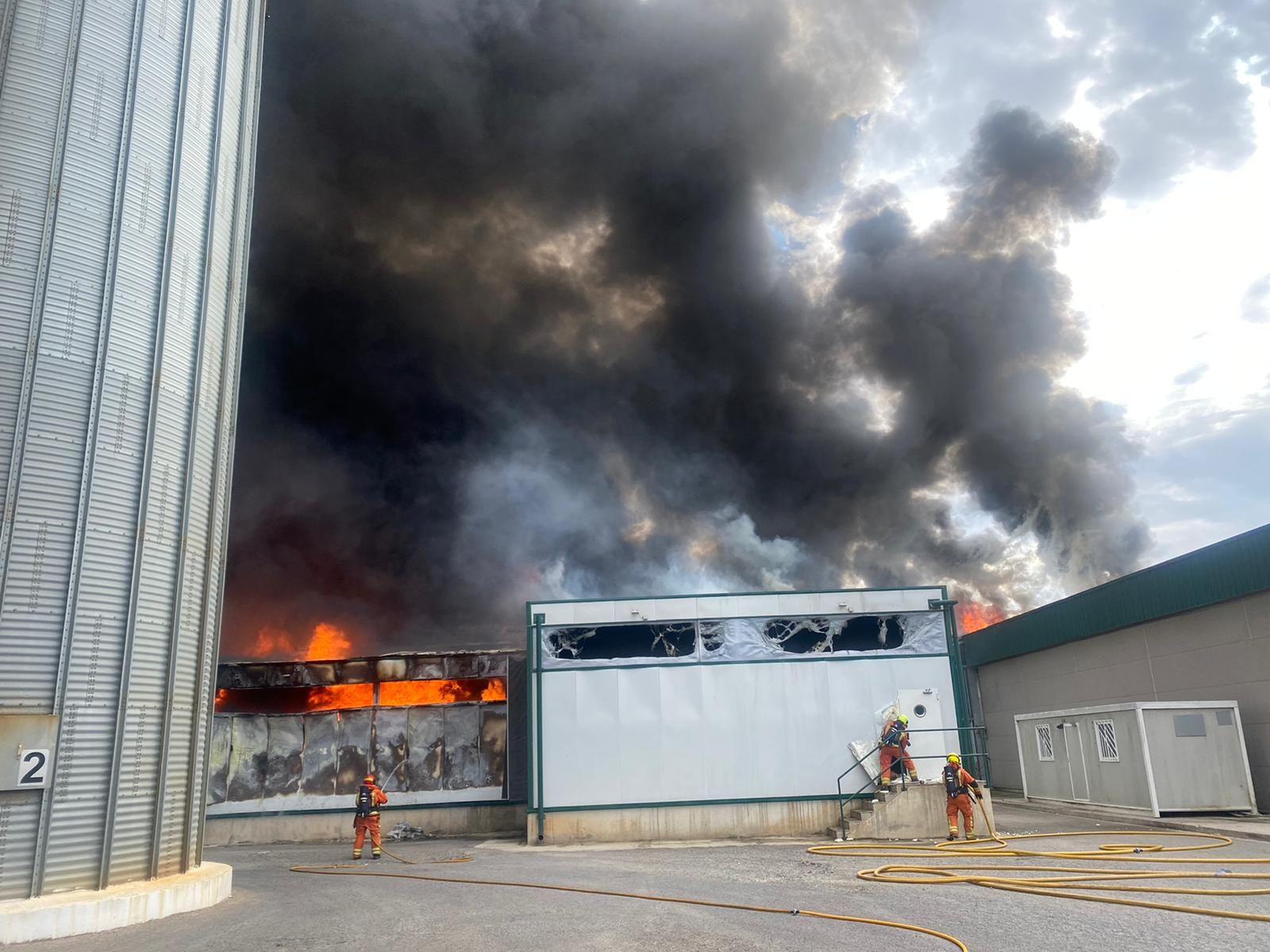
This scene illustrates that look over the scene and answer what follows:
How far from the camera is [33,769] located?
10.2 m

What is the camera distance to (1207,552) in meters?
20.2

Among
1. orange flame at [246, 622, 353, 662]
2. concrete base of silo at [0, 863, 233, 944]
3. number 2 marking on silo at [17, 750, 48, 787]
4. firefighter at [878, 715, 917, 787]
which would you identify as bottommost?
concrete base of silo at [0, 863, 233, 944]

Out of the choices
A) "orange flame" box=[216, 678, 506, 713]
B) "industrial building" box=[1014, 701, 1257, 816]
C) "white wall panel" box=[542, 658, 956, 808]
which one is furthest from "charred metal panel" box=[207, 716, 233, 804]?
"industrial building" box=[1014, 701, 1257, 816]

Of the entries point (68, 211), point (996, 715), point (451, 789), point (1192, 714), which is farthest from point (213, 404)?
point (996, 715)

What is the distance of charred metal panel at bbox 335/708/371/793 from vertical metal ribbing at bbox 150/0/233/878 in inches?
487

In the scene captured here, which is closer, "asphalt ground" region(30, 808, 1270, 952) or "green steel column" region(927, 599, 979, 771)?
"asphalt ground" region(30, 808, 1270, 952)

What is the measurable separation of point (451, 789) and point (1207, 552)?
1978 cm

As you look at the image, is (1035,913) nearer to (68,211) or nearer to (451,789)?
(68,211)

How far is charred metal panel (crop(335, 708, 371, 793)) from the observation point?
23.8 meters

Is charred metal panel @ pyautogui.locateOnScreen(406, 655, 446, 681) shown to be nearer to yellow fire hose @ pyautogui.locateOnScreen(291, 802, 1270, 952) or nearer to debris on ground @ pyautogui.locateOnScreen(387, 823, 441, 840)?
debris on ground @ pyautogui.locateOnScreen(387, 823, 441, 840)

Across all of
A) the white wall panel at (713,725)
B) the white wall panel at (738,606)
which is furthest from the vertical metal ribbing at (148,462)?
the white wall panel at (738,606)

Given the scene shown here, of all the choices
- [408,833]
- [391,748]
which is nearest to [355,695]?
[391,748]

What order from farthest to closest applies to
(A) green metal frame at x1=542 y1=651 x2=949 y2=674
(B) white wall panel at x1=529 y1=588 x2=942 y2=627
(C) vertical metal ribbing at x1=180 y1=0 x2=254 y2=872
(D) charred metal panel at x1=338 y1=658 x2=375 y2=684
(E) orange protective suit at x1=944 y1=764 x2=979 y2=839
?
1. (D) charred metal panel at x1=338 y1=658 x2=375 y2=684
2. (B) white wall panel at x1=529 y1=588 x2=942 y2=627
3. (A) green metal frame at x1=542 y1=651 x2=949 y2=674
4. (E) orange protective suit at x1=944 y1=764 x2=979 y2=839
5. (C) vertical metal ribbing at x1=180 y1=0 x2=254 y2=872

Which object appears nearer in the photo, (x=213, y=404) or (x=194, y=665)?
(x=194, y=665)
